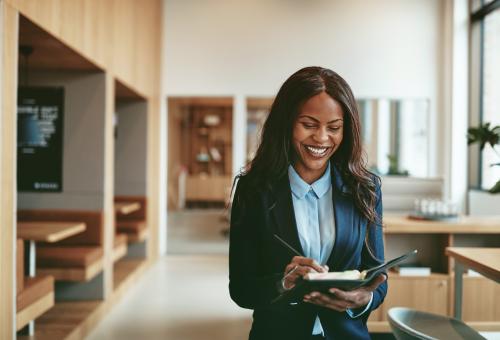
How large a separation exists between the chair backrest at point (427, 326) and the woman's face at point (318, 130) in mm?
859

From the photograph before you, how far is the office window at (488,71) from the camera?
21.6 ft

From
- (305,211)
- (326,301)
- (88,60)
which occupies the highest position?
(88,60)

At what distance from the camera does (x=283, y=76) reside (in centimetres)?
749

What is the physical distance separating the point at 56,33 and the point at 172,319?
2602 mm

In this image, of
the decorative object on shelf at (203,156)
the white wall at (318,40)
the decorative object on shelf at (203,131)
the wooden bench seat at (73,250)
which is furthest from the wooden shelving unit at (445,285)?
the decorative object on shelf at (203,131)

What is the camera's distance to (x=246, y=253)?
1.41 metres

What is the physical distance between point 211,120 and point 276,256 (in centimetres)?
1483

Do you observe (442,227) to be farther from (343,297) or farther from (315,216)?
(343,297)

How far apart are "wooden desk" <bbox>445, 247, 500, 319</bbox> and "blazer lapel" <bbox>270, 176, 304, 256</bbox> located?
1.26m

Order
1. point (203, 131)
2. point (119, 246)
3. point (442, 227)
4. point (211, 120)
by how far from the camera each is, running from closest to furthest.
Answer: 1. point (442, 227)
2. point (119, 246)
3. point (211, 120)
4. point (203, 131)

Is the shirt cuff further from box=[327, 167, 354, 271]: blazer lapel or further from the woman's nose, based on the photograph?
the woman's nose

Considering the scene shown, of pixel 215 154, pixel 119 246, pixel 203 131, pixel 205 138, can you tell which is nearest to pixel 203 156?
pixel 215 154

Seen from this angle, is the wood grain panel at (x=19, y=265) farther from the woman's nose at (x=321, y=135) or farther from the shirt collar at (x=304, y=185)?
the woman's nose at (x=321, y=135)

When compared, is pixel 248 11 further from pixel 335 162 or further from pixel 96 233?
pixel 335 162
